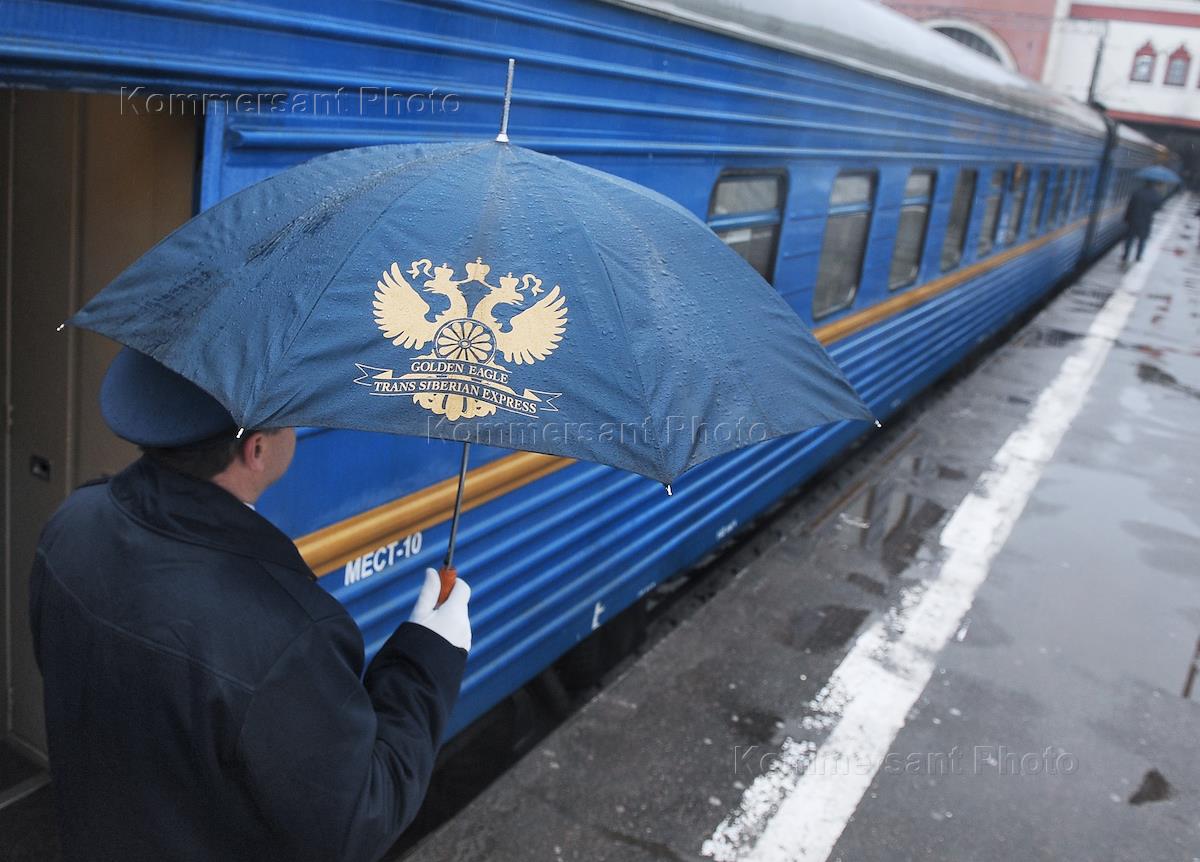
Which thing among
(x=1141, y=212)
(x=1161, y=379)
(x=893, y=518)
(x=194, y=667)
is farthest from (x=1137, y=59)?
(x=194, y=667)

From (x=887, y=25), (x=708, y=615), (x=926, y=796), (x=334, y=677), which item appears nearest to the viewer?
(x=334, y=677)

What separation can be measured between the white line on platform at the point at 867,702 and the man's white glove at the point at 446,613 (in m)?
1.68

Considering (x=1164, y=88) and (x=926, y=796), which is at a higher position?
(x=1164, y=88)

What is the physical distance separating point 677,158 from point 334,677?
2.53m

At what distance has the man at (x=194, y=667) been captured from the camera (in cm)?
143

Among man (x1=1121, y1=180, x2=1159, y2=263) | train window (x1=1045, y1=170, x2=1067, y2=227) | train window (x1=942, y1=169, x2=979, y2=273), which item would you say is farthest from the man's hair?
man (x1=1121, y1=180, x2=1159, y2=263)

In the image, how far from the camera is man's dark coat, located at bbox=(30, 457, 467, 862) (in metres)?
1.42

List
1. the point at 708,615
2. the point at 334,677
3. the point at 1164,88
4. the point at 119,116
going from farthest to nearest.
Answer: the point at 1164,88
the point at 708,615
the point at 119,116
the point at 334,677

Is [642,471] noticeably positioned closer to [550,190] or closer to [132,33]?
[550,190]

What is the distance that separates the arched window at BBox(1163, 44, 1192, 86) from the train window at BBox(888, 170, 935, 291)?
47.0m

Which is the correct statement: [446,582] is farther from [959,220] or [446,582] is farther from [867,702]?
[959,220]

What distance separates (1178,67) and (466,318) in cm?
5317

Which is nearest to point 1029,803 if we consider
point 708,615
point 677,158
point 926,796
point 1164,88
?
point 926,796

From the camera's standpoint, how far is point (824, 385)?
1803 millimetres
